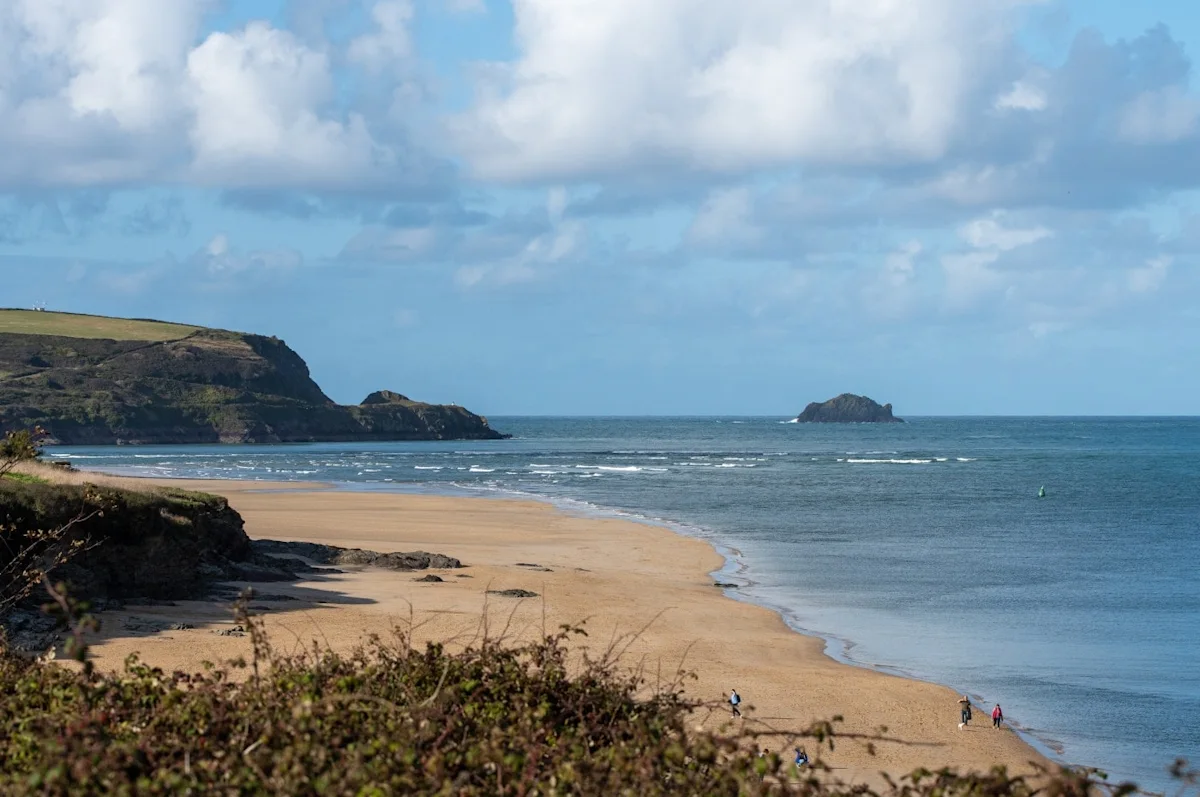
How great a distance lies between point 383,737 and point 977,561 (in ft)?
118

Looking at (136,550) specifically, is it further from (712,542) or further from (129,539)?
(712,542)

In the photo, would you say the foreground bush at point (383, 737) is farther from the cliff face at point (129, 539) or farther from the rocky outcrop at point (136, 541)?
the cliff face at point (129, 539)

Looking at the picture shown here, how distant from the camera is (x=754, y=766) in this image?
16.6ft

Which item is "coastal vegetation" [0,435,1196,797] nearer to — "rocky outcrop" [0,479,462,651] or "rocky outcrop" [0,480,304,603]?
"rocky outcrop" [0,479,462,651]

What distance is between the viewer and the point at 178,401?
577 ft

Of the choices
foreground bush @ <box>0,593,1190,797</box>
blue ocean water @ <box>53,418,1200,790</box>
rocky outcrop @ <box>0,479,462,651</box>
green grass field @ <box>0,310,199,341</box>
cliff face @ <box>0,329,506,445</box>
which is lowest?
blue ocean water @ <box>53,418,1200,790</box>

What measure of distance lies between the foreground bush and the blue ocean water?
12.4 meters

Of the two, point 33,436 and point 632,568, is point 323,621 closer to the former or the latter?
point 33,436

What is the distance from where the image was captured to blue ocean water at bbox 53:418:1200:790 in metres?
20.3

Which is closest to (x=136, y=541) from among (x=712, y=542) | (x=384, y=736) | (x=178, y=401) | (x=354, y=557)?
(x=354, y=557)

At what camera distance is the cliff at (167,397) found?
162 meters

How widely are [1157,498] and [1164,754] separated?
176 ft

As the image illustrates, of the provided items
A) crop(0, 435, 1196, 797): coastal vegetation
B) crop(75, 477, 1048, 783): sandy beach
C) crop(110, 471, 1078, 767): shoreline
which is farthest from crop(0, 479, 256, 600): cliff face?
crop(0, 435, 1196, 797): coastal vegetation

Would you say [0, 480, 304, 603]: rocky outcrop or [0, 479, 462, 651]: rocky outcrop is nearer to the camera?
[0, 479, 462, 651]: rocky outcrop
